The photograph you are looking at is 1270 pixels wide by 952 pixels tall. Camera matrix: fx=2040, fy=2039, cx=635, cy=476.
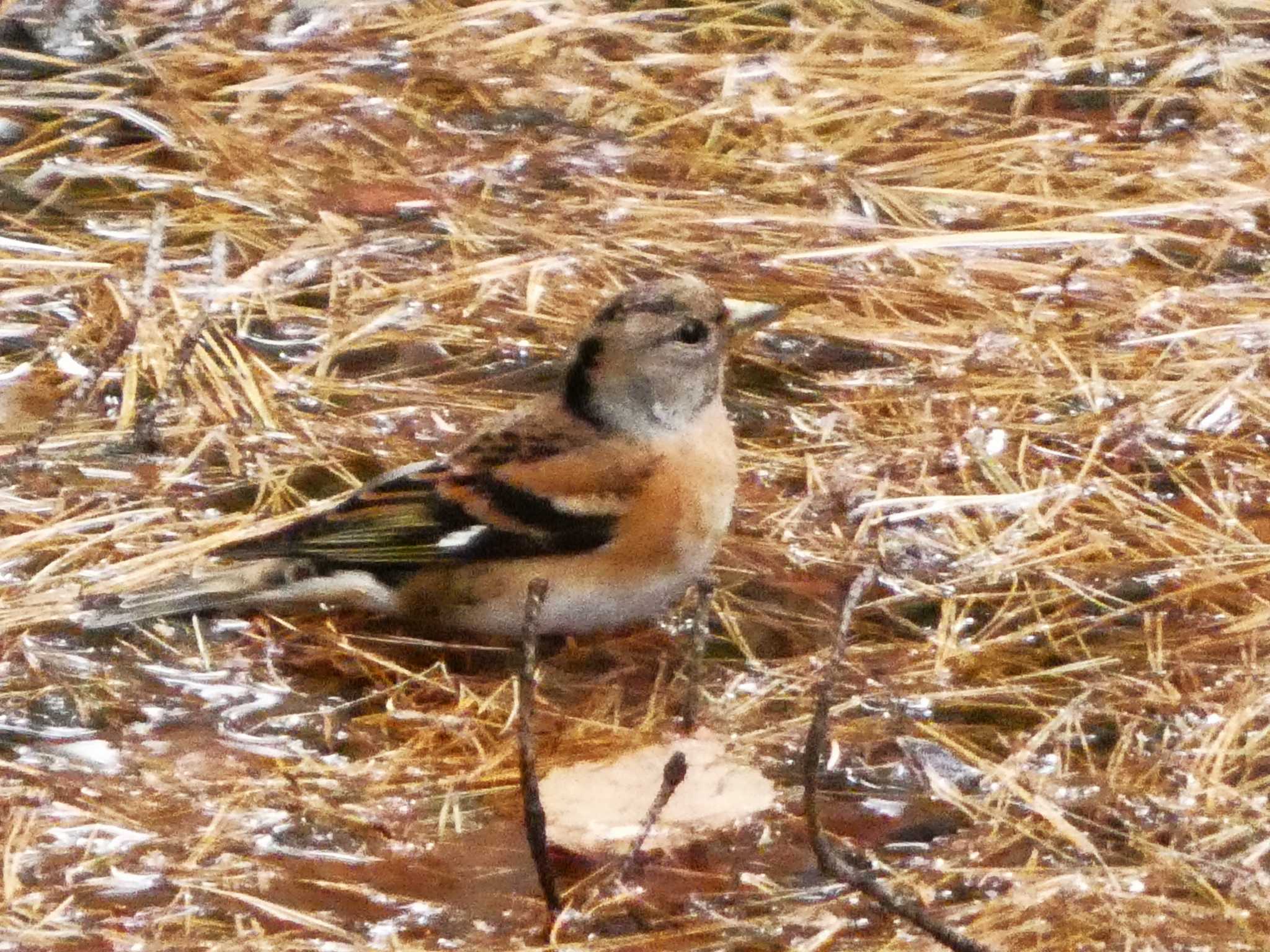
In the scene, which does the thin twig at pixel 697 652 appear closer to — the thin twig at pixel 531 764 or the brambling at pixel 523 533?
the brambling at pixel 523 533

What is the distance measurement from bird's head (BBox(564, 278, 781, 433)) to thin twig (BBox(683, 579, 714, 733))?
0.65m

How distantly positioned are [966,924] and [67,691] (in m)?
1.62

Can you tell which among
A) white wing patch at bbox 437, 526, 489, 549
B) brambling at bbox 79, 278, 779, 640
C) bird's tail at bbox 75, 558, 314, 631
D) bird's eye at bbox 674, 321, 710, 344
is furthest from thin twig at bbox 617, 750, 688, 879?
bird's eye at bbox 674, 321, 710, 344

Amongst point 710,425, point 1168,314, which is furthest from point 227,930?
point 1168,314

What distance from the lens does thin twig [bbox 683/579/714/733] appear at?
3.32 metres

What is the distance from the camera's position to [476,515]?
12.7 feet

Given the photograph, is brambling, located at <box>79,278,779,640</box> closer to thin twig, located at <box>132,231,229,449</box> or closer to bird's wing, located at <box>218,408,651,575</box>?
bird's wing, located at <box>218,408,651,575</box>

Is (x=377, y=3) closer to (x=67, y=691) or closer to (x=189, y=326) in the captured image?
(x=189, y=326)

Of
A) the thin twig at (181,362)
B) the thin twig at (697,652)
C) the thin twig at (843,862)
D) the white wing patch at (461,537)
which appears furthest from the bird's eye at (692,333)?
the thin twig at (843,862)

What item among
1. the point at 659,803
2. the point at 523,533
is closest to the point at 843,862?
the point at 659,803

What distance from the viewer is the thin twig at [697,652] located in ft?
10.9

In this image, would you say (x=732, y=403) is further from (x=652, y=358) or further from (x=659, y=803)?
(x=659, y=803)

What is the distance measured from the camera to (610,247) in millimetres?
5184

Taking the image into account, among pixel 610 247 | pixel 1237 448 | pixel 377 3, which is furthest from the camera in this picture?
pixel 377 3
